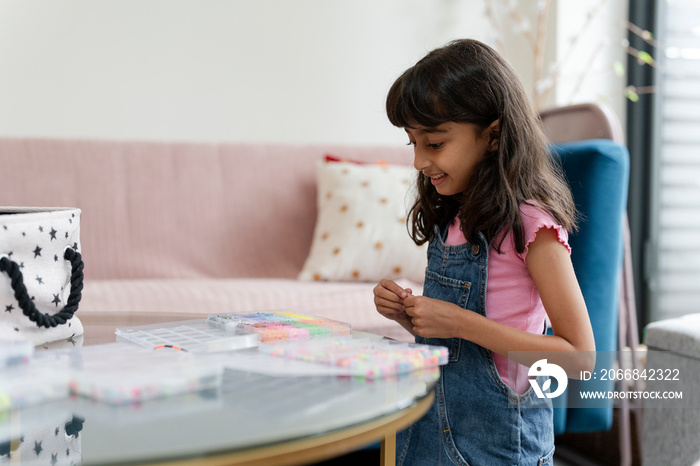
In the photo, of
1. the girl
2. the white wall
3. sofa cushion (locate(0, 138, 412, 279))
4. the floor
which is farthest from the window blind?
the girl

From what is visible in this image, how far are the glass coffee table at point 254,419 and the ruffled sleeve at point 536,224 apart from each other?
1.14 ft

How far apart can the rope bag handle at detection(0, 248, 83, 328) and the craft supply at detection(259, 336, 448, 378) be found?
0.28 meters

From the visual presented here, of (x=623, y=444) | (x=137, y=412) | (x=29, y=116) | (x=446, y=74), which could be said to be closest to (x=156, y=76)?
(x=29, y=116)

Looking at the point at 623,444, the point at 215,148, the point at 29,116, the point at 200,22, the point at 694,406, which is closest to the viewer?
the point at 694,406

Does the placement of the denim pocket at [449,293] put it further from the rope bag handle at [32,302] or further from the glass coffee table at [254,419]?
the rope bag handle at [32,302]

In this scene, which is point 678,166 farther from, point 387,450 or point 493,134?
point 387,450

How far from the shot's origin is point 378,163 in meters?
2.07

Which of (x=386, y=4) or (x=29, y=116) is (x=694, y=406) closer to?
(x=386, y=4)

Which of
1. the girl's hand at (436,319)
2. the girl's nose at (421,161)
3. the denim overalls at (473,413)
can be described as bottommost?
the denim overalls at (473,413)

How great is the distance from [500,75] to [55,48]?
189 centimetres

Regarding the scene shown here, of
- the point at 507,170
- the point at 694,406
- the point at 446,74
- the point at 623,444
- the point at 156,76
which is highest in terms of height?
the point at 156,76

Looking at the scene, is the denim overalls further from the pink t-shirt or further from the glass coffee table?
the glass coffee table

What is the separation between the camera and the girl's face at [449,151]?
3.10 feet

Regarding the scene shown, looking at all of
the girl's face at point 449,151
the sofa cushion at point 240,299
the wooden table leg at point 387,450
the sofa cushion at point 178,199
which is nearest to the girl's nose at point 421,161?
the girl's face at point 449,151
